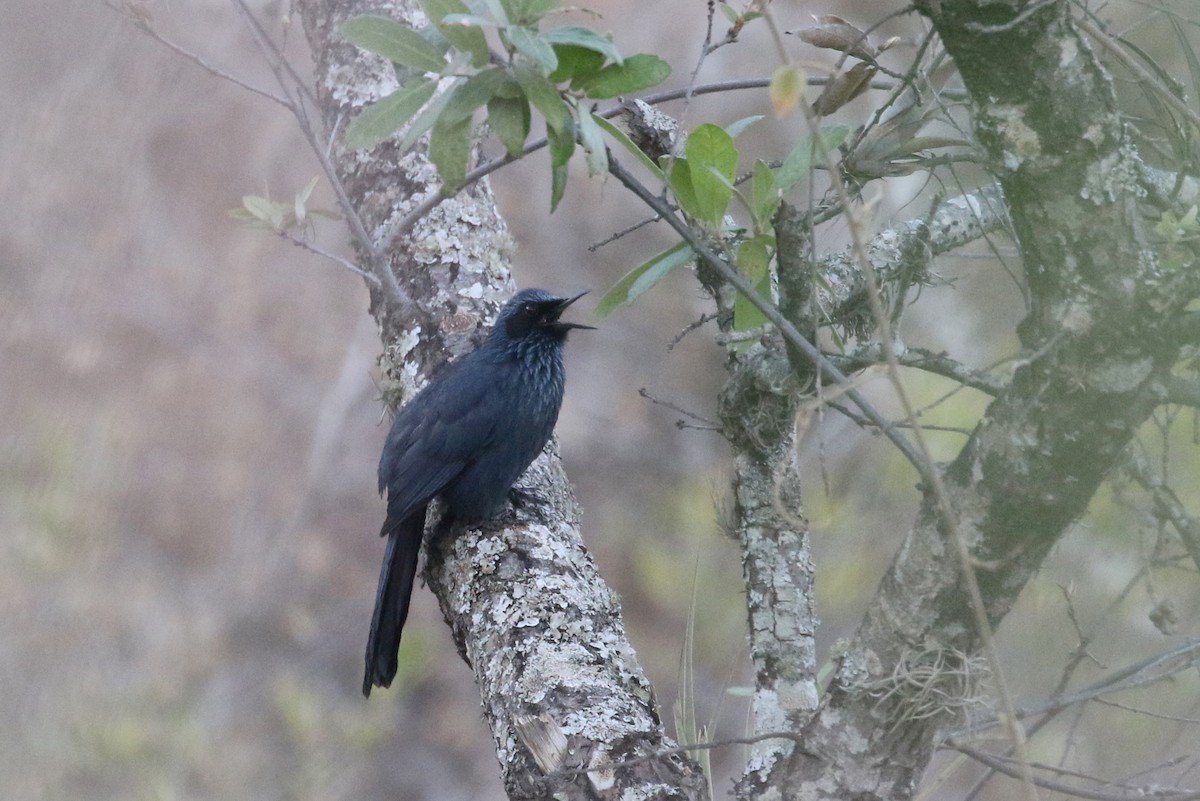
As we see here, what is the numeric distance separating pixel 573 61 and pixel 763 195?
1.26 feet

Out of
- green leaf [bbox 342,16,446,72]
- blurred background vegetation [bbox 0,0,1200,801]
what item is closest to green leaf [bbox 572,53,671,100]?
green leaf [bbox 342,16,446,72]

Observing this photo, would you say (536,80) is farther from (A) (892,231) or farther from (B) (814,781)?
(A) (892,231)

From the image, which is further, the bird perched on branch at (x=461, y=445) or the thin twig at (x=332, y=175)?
the bird perched on branch at (x=461, y=445)

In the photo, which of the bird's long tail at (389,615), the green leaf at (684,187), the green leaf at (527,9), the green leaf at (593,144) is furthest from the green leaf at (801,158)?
the bird's long tail at (389,615)

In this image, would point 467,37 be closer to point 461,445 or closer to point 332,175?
point 332,175

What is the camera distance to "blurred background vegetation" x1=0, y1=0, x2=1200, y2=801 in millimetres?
4137

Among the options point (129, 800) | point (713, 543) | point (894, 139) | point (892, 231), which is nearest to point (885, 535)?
point (713, 543)

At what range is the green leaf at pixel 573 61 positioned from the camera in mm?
1465

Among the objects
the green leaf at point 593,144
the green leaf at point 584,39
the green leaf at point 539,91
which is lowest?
the green leaf at point 593,144

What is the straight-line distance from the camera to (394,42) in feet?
4.81

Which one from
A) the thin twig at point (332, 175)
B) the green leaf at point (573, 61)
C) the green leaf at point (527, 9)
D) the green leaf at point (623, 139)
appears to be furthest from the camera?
the thin twig at point (332, 175)

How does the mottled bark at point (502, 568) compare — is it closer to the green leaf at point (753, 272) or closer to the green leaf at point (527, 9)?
the green leaf at point (753, 272)

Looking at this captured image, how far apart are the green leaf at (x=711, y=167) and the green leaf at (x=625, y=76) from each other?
0.46ft

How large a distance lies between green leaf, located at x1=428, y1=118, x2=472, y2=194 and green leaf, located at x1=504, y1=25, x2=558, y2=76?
0.59ft
